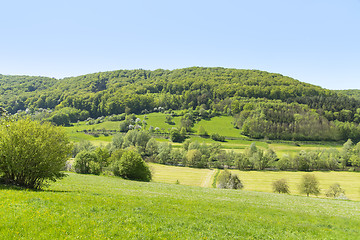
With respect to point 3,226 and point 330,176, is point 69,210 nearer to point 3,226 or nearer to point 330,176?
point 3,226

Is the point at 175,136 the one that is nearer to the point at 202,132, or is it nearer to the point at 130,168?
the point at 202,132

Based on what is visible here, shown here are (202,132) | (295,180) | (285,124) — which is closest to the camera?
(295,180)

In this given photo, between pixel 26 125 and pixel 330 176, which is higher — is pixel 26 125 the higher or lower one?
the higher one

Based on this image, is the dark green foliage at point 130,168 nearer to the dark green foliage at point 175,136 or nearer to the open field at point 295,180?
the open field at point 295,180

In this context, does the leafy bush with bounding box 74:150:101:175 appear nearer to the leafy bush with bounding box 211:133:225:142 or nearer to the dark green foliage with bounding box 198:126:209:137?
the leafy bush with bounding box 211:133:225:142

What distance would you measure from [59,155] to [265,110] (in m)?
183

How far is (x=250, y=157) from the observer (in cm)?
10756

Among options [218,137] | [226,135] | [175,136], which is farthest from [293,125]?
[175,136]

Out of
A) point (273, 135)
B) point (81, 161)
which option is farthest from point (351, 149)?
point (81, 161)

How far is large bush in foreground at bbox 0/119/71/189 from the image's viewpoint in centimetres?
2008

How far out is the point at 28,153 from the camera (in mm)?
20641

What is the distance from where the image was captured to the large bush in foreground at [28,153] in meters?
20.1

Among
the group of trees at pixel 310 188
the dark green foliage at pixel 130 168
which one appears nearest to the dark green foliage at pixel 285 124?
the group of trees at pixel 310 188

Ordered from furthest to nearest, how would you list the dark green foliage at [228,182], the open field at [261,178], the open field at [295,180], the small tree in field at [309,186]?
1. the open field at [261,178]
2. the open field at [295,180]
3. the dark green foliage at [228,182]
4. the small tree in field at [309,186]
